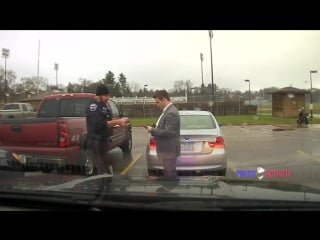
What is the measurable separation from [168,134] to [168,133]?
0.02 m

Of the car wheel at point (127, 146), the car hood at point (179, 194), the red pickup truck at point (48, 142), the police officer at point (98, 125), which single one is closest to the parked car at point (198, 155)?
the police officer at point (98, 125)

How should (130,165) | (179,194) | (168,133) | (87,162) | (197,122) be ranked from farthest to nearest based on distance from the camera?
1. (130,165)
2. (197,122)
3. (87,162)
4. (168,133)
5. (179,194)

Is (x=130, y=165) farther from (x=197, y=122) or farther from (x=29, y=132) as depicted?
(x=29, y=132)

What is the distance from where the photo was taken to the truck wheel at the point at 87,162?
31.2ft

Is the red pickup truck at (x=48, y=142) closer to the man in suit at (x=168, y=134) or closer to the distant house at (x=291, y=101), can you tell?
the man in suit at (x=168, y=134)

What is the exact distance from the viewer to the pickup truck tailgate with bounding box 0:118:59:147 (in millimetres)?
9234

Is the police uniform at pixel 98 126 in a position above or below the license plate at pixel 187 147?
above

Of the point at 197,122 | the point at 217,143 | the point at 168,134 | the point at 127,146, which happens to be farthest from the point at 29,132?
the point at 127,146

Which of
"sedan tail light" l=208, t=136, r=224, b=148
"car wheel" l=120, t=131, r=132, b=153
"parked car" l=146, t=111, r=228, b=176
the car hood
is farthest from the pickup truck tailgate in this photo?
"car wheel" l=120, t=131, r=132, b=153

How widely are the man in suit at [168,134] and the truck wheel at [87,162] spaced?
215 cm

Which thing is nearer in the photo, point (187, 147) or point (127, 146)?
point (187, 147)

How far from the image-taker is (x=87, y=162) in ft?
31.4
